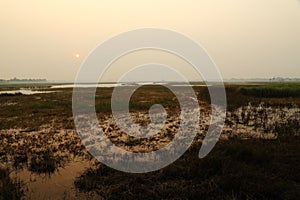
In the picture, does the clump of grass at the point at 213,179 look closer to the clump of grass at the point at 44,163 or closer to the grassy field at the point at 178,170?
the grassy field at the point at 178,170

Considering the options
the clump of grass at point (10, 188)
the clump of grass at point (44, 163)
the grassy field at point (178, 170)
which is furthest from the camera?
the clump of grass at point (44, 163)

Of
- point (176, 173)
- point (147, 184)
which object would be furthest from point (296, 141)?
point (147, 184)

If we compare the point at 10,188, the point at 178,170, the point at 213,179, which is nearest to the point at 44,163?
the point at 10,188

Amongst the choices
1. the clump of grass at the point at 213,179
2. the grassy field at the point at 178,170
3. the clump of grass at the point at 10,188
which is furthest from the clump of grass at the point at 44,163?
the clump of grass at the point at 213,179

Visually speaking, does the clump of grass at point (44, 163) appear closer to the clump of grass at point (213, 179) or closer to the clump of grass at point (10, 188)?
the clump of grass at point (10, 188)

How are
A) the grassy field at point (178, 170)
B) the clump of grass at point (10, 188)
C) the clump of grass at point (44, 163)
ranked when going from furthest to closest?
the clump of grass at point (44, 163), the grassy field at point (178, 170), the clump of grass at point (10, 188)

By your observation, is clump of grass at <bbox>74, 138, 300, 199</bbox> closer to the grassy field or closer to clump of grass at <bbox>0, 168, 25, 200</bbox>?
the grassy field

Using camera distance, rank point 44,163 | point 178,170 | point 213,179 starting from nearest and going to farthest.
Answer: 1. point 213,179
2. point 178,170
3. point 44,163

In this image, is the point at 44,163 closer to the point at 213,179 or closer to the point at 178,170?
the point at 178,170

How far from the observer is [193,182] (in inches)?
247

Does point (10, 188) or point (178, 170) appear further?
point (178, 170)

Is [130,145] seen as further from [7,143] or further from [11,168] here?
[7,143]

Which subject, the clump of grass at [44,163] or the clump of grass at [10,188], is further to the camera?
the clump of grass at [44,163]

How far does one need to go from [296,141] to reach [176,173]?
18.4 feet
